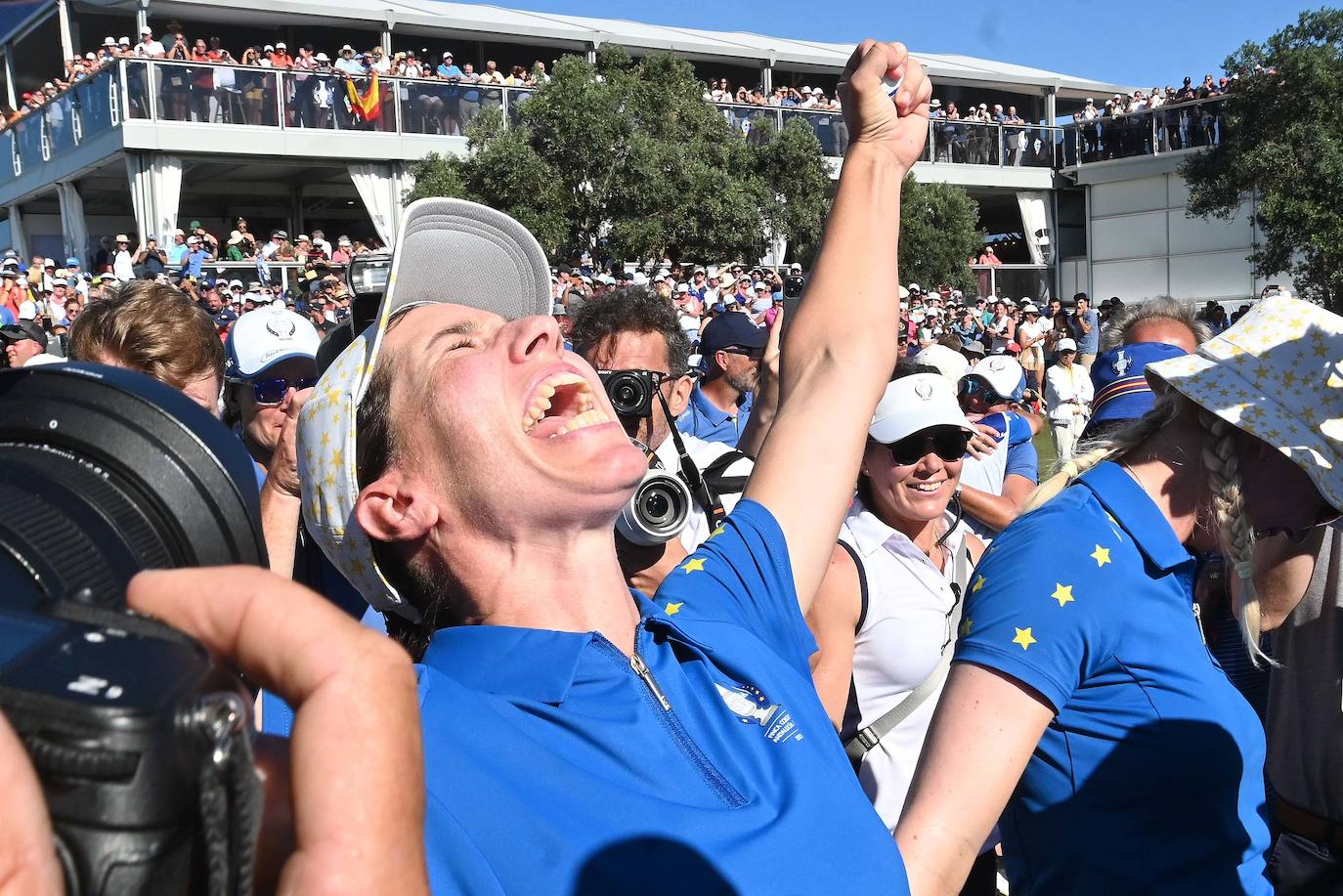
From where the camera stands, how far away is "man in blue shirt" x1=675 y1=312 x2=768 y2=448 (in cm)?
597

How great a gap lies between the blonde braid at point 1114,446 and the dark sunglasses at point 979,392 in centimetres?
369

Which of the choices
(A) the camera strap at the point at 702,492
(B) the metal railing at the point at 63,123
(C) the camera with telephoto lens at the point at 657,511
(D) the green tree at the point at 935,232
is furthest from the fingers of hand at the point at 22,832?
(D) the green tree at the point at 935,232

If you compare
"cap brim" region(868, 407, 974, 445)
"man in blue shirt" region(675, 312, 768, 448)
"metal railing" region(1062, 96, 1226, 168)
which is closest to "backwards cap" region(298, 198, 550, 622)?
"cap brim" region(868, 407, 974, 445)

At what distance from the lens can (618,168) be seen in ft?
80.0

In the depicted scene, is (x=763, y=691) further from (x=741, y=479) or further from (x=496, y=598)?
(x=741, y=479)

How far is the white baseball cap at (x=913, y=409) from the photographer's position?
3.63 m

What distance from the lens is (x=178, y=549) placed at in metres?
0.84

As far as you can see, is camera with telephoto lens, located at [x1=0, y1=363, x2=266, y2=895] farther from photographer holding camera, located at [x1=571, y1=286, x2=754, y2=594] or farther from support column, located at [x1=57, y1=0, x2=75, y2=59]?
support column, located at [x1=57, y1=0, x2=75, y2=59]

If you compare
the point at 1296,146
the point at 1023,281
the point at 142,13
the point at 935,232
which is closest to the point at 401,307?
the point at 142,13

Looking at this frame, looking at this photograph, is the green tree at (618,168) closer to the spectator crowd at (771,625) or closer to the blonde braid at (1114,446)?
the spectator crowd at (771,625)

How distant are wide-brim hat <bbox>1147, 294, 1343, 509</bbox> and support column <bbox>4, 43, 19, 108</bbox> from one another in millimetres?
A: 36673

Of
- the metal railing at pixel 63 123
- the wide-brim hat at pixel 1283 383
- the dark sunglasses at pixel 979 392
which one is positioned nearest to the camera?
the wide-brim hat at pixel 1283 383

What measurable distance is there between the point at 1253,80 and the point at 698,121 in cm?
1422

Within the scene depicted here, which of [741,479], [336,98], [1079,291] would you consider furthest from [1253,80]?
[741,479]
